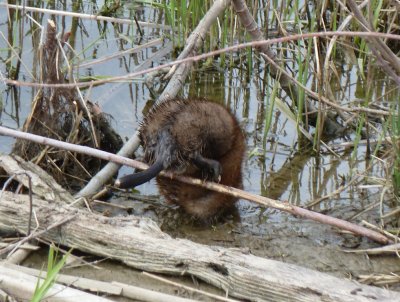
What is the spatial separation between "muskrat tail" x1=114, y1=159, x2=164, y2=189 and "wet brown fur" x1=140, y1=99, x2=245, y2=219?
0.07 meters

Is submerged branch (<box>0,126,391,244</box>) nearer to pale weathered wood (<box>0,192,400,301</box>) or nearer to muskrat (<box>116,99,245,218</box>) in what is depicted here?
muskrat (<box>116,99,245,218</box>)

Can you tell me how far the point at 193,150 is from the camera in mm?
4238

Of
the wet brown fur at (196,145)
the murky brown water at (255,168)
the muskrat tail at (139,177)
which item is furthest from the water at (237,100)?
the muskrat tail at (139,177)

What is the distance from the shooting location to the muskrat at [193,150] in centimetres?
423

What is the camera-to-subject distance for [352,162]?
516 centimetres

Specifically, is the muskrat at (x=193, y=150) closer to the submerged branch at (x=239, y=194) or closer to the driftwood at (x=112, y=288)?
the submerged branch at (x=239, y=194)

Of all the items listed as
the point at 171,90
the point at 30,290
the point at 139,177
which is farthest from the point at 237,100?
the point at 30,290

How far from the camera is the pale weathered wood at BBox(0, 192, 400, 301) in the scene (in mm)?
3482

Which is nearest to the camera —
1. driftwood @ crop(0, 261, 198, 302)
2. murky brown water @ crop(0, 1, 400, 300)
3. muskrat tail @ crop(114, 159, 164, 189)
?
driftwood @ crop(0, 261, 198, 302)

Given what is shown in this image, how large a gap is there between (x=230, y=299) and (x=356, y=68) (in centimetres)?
383

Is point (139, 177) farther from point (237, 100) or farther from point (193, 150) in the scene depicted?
point (237, 100)

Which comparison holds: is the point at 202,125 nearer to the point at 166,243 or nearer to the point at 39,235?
the point at 166,243

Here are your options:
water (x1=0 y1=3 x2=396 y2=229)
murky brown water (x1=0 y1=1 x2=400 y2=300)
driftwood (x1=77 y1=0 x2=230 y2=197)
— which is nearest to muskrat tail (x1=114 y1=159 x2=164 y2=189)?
murky brown water (x1=0 y1=1 x2=400 y2=300)

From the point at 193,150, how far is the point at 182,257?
693 mm
